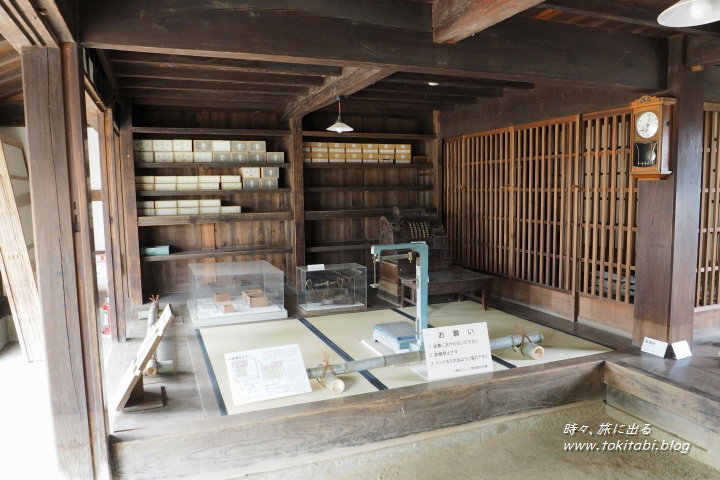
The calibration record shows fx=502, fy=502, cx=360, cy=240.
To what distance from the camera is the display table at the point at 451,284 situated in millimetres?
5199

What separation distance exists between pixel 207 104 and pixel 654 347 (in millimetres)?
5032

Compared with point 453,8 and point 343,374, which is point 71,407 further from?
point 453,8

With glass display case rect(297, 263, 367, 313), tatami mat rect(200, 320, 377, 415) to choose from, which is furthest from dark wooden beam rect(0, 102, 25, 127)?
glass display case rect(297, 263, 367, 313)

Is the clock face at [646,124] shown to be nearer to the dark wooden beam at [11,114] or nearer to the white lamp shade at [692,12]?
the white lamp shade at [692,12]

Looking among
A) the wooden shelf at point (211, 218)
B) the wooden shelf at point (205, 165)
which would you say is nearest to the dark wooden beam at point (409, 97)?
the wooden shelf at point (205, 165)

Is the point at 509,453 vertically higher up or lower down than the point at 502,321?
lower down

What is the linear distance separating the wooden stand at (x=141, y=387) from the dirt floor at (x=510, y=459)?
0.81 metres

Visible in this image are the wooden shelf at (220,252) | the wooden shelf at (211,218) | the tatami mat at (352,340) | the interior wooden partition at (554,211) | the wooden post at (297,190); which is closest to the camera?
the tatami mat at (352,340)

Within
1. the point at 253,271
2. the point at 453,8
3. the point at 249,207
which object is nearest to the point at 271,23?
the point at 453,8

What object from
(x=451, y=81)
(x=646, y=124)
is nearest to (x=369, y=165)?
(x=451, y=81)

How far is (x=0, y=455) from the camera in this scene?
2.76 m

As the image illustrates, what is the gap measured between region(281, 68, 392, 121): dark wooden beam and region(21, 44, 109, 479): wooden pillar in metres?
1.89

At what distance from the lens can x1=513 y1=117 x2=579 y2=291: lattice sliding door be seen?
4832 mm

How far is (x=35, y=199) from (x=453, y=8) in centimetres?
234
